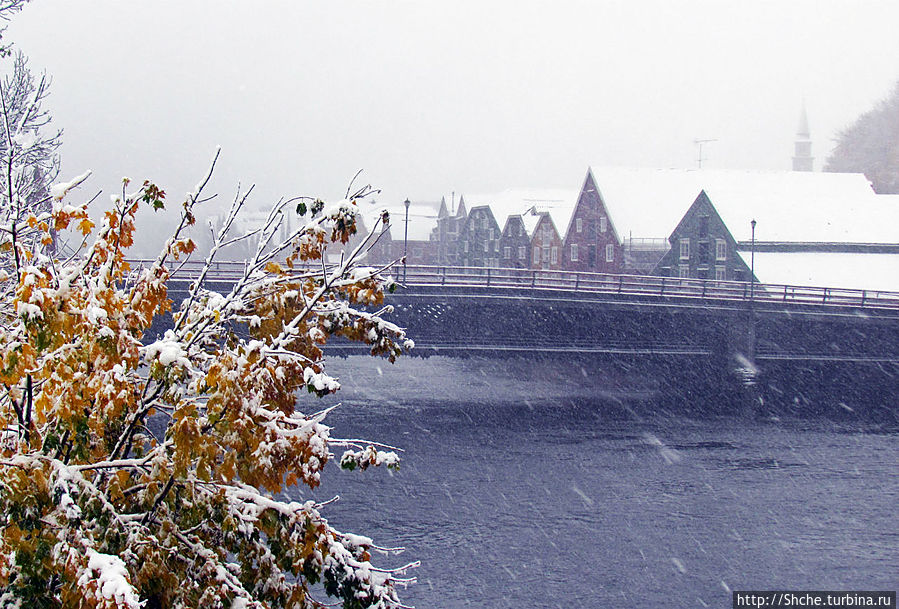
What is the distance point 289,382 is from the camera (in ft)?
17.2

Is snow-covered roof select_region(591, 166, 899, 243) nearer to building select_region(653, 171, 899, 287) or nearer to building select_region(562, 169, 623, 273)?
building select_region(653, 171, 899, 287)

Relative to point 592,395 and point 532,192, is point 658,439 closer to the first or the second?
point 592,395

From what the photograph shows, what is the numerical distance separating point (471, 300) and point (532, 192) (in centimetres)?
3879

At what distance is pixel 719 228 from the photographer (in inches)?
1998

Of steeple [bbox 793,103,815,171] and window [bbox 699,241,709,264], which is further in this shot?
steeple [bbox 793,103,815,171]

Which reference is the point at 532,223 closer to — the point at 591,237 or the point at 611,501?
the point at 591,237

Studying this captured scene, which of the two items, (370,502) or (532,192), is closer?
(370,502)

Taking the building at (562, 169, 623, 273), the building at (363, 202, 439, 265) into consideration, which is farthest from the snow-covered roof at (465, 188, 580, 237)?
the building at (363, 202, 439, 265)

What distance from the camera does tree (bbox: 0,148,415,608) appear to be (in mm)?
4020

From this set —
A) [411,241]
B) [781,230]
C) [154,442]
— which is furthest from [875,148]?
[154,442]

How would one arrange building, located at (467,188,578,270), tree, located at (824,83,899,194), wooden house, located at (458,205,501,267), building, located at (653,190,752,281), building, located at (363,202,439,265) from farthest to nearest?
building, located at (363,202,439,265)
tree, located at (824,83,899,194)
wooden house, located at (458,205,501,267)
building, located at (467,188,578,270)
building, located at (653,190,752,281)

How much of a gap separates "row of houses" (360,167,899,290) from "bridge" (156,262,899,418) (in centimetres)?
507

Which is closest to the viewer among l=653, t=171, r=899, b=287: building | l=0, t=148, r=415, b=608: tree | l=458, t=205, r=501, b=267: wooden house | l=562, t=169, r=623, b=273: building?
l=0, t=148, r=415, b=608: tree

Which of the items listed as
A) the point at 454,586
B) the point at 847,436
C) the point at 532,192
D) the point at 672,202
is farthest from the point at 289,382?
the point at 532,192
